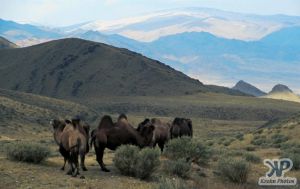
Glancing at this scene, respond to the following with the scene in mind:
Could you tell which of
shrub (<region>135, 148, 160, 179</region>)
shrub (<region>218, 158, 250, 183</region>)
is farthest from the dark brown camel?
shrub (<region>135, 148, 160, 179</region>)

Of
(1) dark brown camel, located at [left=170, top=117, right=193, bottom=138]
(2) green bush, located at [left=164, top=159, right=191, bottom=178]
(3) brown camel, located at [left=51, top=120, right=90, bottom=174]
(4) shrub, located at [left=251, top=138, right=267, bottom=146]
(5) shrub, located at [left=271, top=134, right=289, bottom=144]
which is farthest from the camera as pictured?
(4) shrub, located at [left=251, top=138, right=267, bottom=146]

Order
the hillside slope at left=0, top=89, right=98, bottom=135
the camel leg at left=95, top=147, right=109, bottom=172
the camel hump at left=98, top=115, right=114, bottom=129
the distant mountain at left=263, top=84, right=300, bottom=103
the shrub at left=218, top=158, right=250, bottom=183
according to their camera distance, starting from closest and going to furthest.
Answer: the shrub at left=218, top=158, right=250, bottom=183 → the camel leg at left=95, top=147, right=109, bottom=172 → the camel hump at left=98, top=115, right=114, bottom=129 → the hillside slope at left=0, top=89, right=98, bottom=135 → the distant mountain at left=263, top=84, right=300, bottom=103

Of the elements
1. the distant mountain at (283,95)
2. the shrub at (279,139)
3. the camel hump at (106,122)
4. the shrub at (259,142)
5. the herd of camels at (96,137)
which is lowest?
the shrub at (259,142)

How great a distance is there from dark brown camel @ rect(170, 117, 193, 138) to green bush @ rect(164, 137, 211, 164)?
3.11 m

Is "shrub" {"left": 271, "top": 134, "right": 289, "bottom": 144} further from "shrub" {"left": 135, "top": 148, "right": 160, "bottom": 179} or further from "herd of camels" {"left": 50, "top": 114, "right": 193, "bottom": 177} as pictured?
"shrub" {"left": 135, "top": 148, "right": 160, "bottom": 179}

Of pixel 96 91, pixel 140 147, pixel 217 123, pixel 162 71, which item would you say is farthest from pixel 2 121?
pixel 162 71

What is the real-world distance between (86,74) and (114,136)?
122 metres

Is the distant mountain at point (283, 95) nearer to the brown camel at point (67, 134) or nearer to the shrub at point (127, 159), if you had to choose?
the brown camel at point (67, 134)

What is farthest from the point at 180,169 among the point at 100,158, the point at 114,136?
the point at 100,158

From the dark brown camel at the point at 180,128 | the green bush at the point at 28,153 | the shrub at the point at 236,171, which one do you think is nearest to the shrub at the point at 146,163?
the shrub at the point at 236,171

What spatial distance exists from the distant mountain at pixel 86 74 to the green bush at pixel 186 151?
107 m

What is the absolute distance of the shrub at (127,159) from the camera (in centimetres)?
1556

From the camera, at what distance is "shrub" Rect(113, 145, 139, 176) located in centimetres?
1556

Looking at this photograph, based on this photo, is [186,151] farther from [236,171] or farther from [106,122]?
[106,122]
